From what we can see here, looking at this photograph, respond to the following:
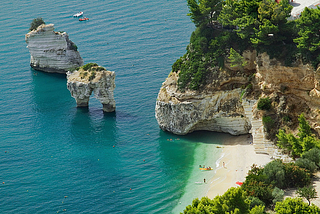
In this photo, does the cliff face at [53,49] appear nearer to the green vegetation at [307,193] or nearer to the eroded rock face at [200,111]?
the eroded rock face at [200,111]

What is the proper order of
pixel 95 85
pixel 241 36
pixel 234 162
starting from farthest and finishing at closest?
1. pixel 95 85
2. pixel 241 36
3. pixel 234 162

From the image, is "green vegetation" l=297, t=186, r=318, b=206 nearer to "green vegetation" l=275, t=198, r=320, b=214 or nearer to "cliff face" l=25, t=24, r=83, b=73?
"green vegetation" l=275, t=198, r=320, b=214

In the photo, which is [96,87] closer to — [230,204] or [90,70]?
[90,70]

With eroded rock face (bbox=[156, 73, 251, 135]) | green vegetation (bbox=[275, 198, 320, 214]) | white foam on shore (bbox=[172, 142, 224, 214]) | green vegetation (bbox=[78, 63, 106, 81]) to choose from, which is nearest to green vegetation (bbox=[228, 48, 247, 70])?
eroded rock face (bbox=[156, 73, 251, 135])

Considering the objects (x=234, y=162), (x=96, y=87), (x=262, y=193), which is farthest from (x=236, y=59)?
(x=96, y=87)

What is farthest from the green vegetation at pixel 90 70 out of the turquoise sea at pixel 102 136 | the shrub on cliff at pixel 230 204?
the shrub on cliff at pixel 230 204

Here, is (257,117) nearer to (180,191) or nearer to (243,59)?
(243,59)

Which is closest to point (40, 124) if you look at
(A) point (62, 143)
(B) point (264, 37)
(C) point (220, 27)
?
(A) point (62, 143)
